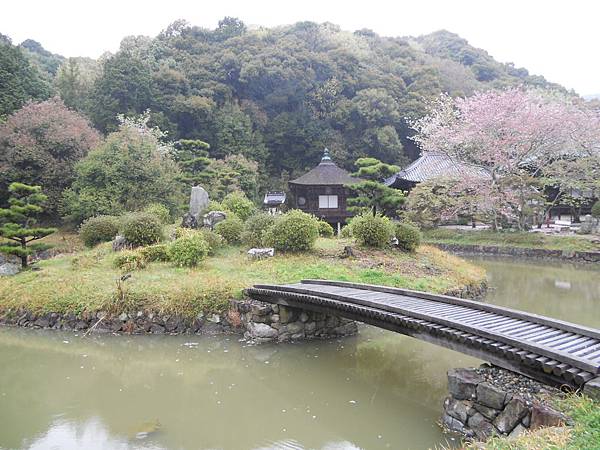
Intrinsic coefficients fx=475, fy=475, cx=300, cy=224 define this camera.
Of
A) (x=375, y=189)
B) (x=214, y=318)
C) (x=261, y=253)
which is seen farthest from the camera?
(x=375, y=189)

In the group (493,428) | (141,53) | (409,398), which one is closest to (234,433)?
(409,398)

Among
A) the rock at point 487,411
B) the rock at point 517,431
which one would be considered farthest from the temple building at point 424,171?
the rock at point 517,431

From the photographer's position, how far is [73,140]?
74.4ft

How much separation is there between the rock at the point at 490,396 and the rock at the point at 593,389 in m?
0.90

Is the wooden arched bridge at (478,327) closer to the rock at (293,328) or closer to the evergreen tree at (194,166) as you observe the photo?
the rock at (293,328)

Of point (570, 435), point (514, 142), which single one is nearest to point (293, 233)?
point (570, 435)

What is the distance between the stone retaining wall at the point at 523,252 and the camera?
21.0 metres

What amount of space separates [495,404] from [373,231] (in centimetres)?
959

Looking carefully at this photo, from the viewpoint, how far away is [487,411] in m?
5.94

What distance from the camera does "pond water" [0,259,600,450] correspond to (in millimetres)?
6574

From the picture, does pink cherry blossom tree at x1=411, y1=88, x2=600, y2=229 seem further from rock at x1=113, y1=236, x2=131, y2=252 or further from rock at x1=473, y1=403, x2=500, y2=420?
rock at x1=473, y1=403, x2=500, y2=420

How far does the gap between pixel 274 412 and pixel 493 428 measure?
319 centimetres

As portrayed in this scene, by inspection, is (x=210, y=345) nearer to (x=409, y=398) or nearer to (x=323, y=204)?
(x=409, y=398)

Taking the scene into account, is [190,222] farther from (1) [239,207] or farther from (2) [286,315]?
(2) [286,315]
